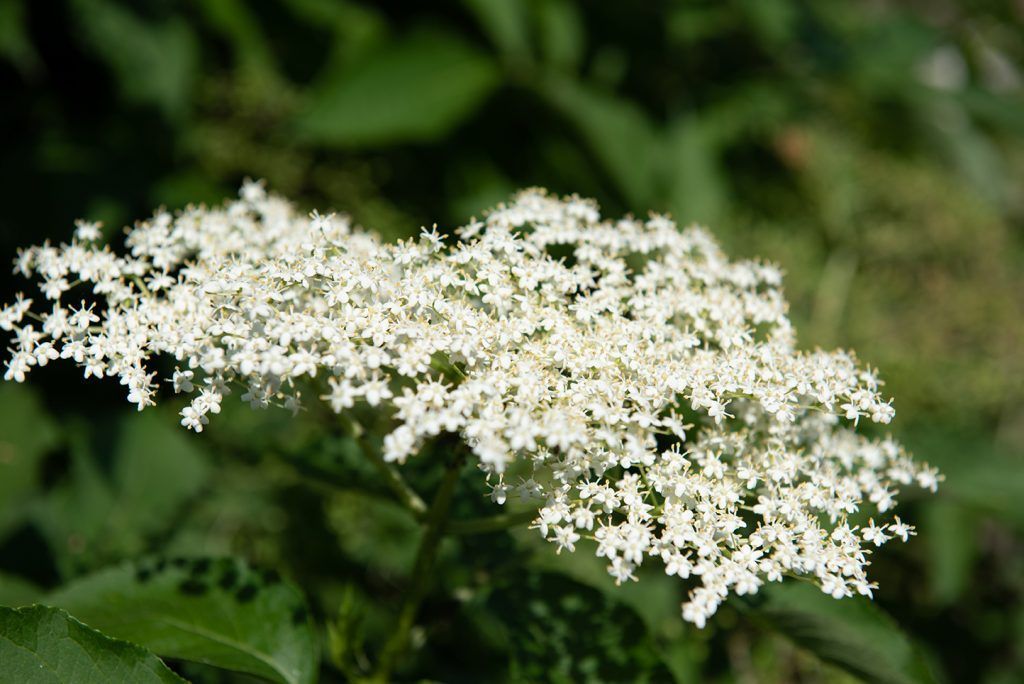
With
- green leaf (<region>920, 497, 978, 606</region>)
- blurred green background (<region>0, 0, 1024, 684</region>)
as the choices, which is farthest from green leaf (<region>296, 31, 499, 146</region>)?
green leaf (<region>920, 497, 978, 606</region>)

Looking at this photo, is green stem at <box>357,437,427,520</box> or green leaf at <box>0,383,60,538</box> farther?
green leaf at <box>0,383,60,538</box>

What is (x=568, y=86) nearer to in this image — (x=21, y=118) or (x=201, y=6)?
(x=201, y=6)

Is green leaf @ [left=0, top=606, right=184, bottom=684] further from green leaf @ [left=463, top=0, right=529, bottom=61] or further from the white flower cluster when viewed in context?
green leaf @ [left=463, top=0, right=529, bottom=61]

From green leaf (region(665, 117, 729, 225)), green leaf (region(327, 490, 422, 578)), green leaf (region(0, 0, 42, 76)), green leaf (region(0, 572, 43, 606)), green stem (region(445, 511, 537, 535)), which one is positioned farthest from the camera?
green leaf (region(665, 117, 729, 225))

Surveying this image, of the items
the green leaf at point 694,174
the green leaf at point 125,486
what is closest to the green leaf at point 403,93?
the green leaf at point 694,174

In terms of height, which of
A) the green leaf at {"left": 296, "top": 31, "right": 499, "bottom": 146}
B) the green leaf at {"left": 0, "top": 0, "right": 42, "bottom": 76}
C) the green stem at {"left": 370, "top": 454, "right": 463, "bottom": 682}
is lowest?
the green stem at {"left": 370, "top": 454, "right": 463, "bottom": 682}

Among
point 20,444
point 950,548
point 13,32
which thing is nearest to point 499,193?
point 13,32

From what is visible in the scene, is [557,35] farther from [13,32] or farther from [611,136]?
[13,32]
